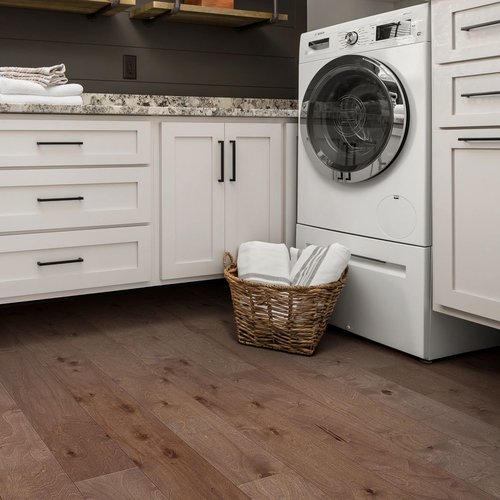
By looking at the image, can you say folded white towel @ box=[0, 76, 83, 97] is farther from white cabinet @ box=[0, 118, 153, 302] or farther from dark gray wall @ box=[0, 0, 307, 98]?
dark gray wall @ box=[0, 0, 307, 98]

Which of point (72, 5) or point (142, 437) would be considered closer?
point (142, 437)

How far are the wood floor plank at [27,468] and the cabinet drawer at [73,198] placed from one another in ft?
2.70

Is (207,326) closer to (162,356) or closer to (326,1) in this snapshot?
(162,356)

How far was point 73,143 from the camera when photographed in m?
2.57

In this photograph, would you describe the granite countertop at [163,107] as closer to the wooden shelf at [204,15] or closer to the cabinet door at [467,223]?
the wooden shelf at [204,15]

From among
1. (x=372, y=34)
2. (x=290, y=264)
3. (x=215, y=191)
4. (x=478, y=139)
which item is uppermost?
(x=372, y=34)

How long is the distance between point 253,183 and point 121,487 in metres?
1.64

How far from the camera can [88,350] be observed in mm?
2557

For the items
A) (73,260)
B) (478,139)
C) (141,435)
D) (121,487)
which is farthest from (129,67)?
(121,487)

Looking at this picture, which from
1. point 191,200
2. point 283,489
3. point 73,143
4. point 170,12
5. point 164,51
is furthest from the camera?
point 164,51

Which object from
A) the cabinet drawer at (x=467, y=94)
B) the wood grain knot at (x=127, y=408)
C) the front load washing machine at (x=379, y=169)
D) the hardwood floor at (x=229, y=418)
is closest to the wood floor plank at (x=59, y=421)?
the hardwood floor at (x=229, y=418)

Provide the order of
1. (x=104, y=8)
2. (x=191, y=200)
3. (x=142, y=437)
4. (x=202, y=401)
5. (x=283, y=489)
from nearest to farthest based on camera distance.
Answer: (x=283, y=489)
(x=142, y=437)
(x=202, y=401)
(x=191, y=200)
(x=104, y=8)

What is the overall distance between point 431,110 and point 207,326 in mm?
1193

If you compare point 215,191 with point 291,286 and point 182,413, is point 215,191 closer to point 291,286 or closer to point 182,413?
point 291,286
